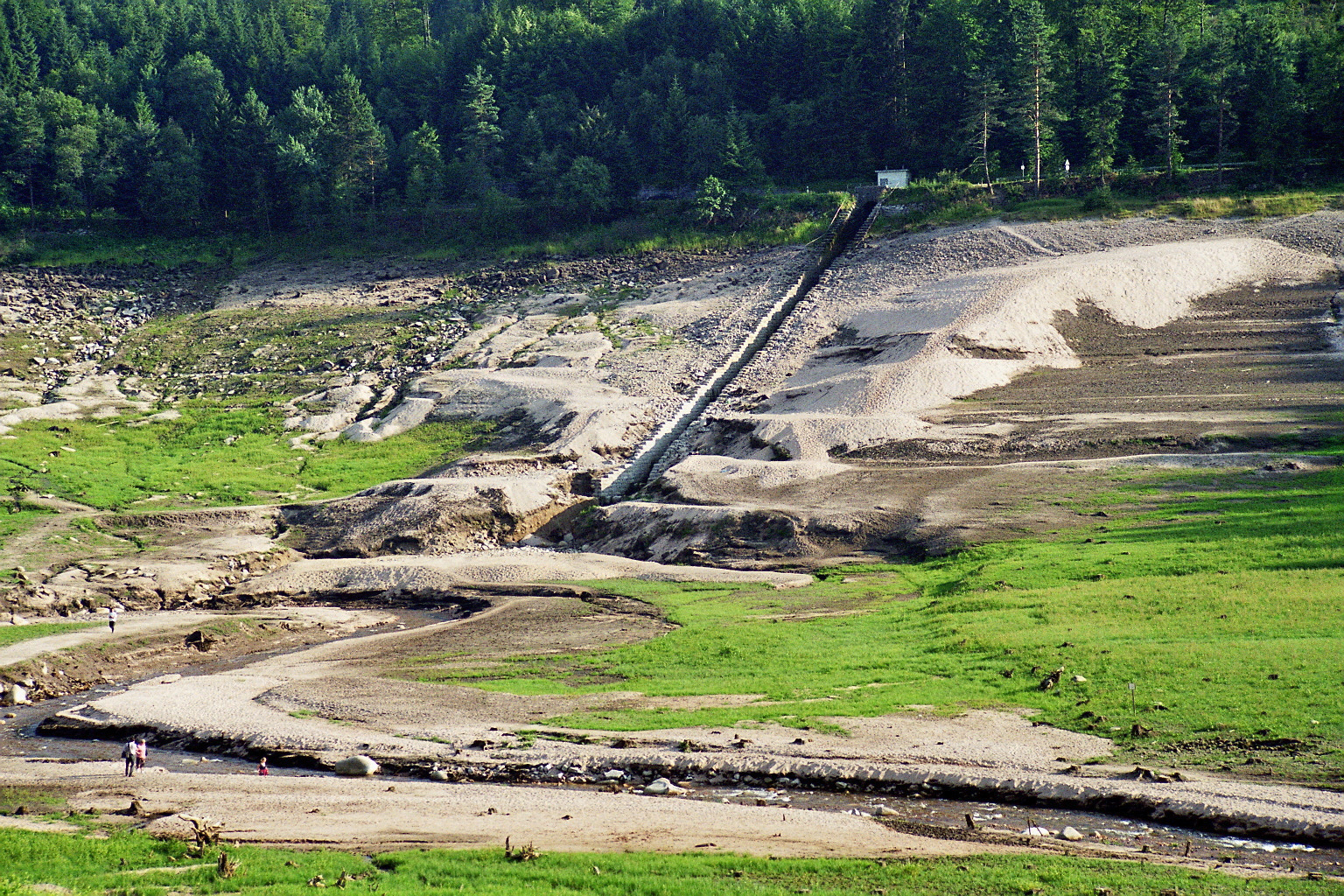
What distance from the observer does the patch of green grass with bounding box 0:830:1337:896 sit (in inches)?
736

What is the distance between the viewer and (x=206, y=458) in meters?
65.0

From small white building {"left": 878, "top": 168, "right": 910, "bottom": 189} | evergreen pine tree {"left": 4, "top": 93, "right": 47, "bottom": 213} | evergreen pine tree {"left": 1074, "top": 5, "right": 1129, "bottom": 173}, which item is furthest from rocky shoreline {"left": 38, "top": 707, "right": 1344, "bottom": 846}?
evergreen pine tree {"left": 4, "top": 93, "right": 47, "bottom": 213}

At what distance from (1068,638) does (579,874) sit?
17.4m

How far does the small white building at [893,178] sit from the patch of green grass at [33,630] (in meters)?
78.8

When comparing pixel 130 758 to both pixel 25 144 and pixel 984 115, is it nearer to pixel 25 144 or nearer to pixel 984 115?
pixel 984 115

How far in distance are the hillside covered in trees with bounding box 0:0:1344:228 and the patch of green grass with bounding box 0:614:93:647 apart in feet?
237

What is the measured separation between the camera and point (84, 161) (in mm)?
117938

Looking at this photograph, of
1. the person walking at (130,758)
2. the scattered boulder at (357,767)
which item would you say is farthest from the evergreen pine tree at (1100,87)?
the person walking at (130,758)

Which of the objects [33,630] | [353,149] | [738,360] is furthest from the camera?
[353,149]

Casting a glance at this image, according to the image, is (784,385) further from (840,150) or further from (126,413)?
(840,150)

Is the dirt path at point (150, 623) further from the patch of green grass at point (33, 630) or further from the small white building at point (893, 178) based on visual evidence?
the small white building at point (893, 178)

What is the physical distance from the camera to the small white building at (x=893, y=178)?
102188mm

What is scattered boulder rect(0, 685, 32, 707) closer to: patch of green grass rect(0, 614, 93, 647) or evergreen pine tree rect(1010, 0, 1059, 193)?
patch of green grass rect(0, 614, 93, 647)

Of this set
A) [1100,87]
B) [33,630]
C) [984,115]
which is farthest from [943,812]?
[1100,87]
